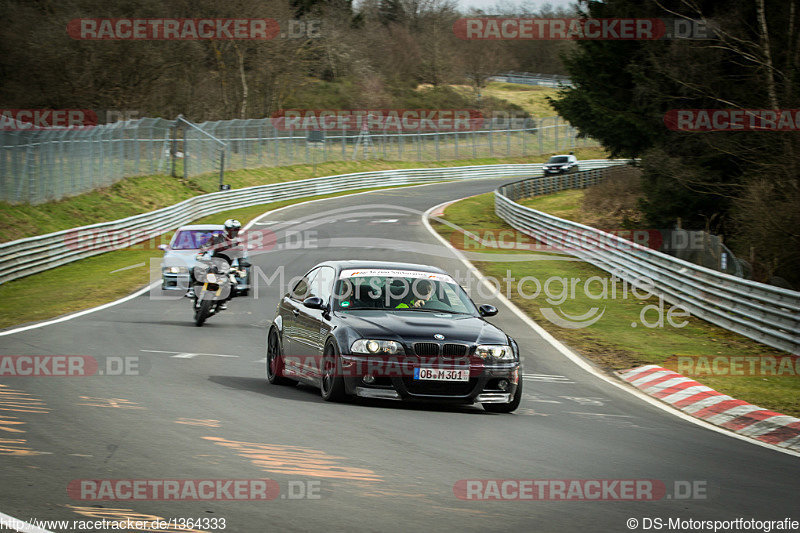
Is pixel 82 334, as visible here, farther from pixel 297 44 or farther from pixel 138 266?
pixel 297 44

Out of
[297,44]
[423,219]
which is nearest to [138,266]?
[423,219]

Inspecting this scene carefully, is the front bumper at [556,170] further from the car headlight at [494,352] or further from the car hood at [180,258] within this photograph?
the car headlight at [494,352]

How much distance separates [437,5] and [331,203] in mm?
70862

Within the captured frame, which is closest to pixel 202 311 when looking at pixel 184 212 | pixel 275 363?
pixel 275 363

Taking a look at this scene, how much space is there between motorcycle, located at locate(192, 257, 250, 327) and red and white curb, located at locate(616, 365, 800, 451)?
6.89 m

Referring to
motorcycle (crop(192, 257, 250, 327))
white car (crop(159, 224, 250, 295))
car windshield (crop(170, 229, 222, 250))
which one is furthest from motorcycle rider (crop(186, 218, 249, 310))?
car windshield (crop(170, 229, 222, 250))

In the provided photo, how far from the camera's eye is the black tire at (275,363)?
1144 centimetres

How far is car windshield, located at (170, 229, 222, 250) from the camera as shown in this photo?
2275 cm

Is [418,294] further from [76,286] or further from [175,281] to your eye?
[76,286]

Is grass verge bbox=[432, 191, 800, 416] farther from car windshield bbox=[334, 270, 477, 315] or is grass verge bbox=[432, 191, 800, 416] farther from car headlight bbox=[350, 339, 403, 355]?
car headlight bbox=[350, 339, 403, 355]

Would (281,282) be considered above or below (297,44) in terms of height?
below

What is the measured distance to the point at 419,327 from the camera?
9.69m

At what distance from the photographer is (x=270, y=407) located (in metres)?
9.33

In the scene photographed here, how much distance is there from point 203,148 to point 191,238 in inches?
1214
